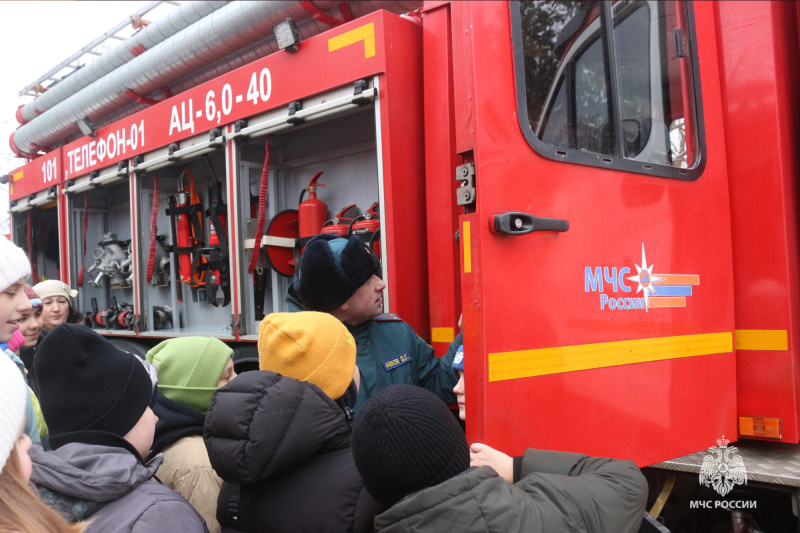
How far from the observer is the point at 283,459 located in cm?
127

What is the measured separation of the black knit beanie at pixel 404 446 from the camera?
41.6 inches

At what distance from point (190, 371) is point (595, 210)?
1.30 meters

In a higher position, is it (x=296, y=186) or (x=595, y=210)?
(x=296, y=186)

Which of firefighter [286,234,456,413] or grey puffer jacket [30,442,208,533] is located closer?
grey puffer jacket [30,442,208,533]

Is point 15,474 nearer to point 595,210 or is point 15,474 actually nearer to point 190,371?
point 190,371

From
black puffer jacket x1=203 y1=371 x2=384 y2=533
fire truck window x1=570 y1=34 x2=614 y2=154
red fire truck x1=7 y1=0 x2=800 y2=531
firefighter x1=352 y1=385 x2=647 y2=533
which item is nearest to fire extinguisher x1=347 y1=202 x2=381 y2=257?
red fire truck x1=7 y1=0 x2=800 y2=531

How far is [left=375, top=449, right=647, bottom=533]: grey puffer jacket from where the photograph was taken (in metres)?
1.02

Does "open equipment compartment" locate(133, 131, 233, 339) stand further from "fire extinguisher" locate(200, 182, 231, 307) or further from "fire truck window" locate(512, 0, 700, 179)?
"fire truck window" locate(512, 0, 700, 179)

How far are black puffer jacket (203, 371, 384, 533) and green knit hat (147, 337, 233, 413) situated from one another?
0.54m

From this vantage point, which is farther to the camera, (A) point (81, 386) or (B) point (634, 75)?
(B) point (634, 75)

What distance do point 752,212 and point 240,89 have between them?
2.44 m

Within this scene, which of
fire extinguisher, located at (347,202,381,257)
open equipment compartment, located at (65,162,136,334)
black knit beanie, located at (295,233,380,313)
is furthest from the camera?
open equipment compartment, located at (65,162,136,334)

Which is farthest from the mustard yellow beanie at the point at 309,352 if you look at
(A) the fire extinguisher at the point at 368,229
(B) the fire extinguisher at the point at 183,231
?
(B) the fire extinguisher at the point at 183,231

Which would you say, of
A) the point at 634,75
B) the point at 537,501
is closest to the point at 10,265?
the point at 537,501
